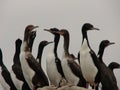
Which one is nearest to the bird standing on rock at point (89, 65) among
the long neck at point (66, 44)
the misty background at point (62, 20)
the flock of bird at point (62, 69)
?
the flock of bird at point (62, 69)

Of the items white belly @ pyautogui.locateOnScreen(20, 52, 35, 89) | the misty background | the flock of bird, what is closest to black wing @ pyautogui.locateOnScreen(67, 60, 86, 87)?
the flock of bird

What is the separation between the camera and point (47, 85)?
7.20ft

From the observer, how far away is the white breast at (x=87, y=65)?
2068mm

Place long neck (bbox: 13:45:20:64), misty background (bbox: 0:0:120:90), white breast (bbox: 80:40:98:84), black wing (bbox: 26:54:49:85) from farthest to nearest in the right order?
misty background (bbox: 0:0:120:90) → long neck (bbox: 13:45:20:64) → black wing (bbox: 26:54:49:85) → white breast (bbox: 80:40:98:84)

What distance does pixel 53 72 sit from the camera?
87.0 inches

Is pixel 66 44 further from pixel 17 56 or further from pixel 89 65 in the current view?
pixel 17 56

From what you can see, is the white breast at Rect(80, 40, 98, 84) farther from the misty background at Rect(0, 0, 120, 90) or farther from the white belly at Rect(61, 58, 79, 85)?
the misty background at Rect(0, 0, 120, 90)

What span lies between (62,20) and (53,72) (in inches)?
20.8

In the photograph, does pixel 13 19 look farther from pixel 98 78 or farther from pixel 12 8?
pixel 98 78

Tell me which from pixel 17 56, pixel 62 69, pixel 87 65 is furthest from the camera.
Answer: pixel 17 56

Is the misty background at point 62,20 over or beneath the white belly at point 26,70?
over

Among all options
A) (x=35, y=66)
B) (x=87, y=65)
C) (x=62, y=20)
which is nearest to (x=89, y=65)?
(x=87, y=65)

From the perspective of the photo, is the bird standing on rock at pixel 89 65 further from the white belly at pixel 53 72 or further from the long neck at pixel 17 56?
the long neck at pixel 17 56

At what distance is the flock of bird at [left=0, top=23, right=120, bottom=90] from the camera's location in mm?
2074
